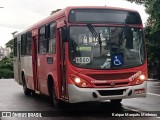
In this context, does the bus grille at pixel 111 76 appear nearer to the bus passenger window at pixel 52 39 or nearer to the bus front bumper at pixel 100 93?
the bus front bumper at pixel 100 93

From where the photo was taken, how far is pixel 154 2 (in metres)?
32.7

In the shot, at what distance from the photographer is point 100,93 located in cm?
1221

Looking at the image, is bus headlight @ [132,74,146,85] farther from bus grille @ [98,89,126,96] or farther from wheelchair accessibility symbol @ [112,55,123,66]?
wheelchair accessibility symbol @ [112,55,123,66]

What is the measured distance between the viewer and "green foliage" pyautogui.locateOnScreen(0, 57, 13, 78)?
65125 mm

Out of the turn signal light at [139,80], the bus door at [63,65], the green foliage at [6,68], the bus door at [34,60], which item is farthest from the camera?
the green foliage at [6,68]

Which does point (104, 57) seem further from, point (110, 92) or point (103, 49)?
point (110, 92)

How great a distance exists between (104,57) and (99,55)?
6.2 inches

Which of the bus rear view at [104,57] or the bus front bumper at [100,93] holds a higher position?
the bus rear view at [104,57]

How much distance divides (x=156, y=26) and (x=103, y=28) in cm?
2326

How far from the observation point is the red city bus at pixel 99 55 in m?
12.2

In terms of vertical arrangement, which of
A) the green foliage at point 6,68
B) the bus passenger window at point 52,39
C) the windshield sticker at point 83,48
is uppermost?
the bus passenger window at point 52,39

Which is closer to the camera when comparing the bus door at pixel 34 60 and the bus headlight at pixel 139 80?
the bus headlight at pixel 139 80

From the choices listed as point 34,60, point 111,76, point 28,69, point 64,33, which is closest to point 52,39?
point 64,33

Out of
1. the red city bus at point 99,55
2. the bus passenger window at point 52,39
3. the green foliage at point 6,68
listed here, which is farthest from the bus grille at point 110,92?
the green foliage at point 6,68
